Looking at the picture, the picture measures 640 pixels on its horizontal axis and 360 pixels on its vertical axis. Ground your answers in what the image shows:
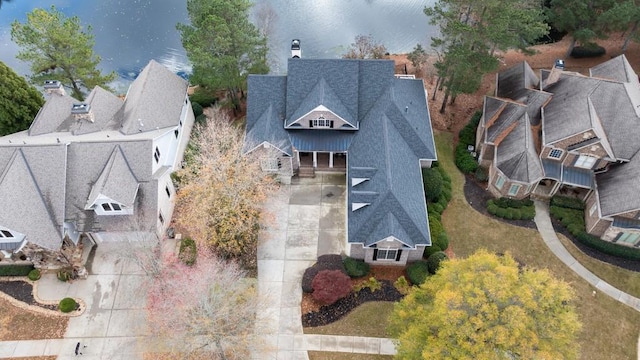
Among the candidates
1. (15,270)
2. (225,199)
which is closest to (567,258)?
(225,199)

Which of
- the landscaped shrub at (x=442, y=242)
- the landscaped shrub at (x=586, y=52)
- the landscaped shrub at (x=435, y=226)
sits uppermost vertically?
the landscaped shrub at (x=586, y=52)

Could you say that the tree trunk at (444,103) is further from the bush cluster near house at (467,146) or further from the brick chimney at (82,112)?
the brick chimney at (82,112)

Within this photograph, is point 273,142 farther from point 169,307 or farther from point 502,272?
point 502,272

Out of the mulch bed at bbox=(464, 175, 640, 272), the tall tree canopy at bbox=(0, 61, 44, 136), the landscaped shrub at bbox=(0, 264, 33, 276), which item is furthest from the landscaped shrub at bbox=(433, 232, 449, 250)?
the tall tree canopy at bbox=(0, 61, 44, 136)

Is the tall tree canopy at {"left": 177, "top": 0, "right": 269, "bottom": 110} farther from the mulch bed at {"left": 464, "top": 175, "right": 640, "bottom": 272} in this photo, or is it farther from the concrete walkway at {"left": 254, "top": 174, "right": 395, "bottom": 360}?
the mulch bed at {"left": 464, "top": 175, "right": 640, "bottom": 272}

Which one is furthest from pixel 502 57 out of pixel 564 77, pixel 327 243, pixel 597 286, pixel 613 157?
pixel 327 243

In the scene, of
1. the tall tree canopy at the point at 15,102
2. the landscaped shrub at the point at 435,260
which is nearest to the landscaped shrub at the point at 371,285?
the landscaped shrub at the point at 435,260

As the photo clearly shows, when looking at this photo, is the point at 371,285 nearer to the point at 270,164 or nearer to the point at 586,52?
the point at 270,164
